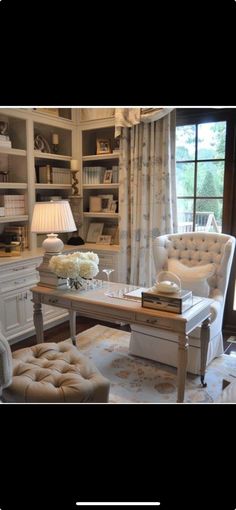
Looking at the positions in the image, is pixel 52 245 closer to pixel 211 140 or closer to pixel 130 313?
pixel 130 313

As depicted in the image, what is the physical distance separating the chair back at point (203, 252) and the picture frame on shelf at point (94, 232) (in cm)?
118

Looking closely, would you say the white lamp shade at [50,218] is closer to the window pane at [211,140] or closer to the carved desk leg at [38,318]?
the carved desk leg at [38,318]

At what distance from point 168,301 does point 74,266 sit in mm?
646

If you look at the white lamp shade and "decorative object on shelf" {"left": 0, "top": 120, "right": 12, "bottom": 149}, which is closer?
the white lamp shade

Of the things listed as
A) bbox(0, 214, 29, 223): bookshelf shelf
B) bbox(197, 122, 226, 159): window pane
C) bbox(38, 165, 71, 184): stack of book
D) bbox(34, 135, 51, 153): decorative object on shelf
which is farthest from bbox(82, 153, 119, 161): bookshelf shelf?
bbox(0, 214, 29, 223): bookshelf shelf

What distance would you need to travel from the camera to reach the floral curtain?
3.39 metres

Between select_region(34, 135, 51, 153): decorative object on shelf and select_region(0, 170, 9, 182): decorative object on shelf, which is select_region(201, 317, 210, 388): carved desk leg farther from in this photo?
select_region(34, 135, 51, 153): decorative object on shelf

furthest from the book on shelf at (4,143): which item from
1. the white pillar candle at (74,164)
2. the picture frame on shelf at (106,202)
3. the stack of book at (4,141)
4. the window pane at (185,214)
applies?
the window pane at (185,214)

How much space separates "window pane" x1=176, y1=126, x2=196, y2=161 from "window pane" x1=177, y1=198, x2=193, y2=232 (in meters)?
0.40
